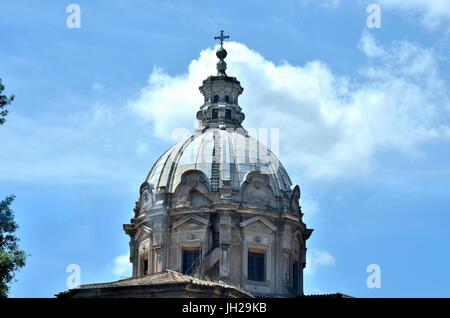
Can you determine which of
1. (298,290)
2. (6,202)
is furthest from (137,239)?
(6,202)

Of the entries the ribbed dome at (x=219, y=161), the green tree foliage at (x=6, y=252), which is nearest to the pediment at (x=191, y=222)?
the ribbed dome at (x=219, y=161)

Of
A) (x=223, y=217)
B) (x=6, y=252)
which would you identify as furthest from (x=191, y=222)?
(x=6, y=252)

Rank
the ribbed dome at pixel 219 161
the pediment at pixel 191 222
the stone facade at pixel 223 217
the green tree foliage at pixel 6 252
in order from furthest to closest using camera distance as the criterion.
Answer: the ribbed dome at pixel 219 161 → the pediment at pixel 191 222 → the stone facade at pixel 223 217 → the green tree foliage at pixel 6 252

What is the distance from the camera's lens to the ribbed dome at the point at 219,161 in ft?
266

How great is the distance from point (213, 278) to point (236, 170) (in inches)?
349

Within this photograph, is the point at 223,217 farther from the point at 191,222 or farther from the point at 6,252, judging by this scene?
the point at 6,252

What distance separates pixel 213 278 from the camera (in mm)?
75750

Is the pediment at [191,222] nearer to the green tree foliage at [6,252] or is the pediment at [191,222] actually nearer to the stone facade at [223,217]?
the stone facade at [223,217]
